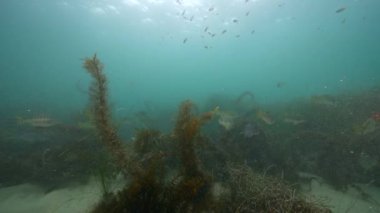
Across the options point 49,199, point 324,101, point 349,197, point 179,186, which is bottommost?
point 349,197

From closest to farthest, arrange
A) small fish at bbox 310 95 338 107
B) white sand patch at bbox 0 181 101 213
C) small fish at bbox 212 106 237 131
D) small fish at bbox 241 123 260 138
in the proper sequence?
white sand patch at bbox 0 181 101 213 → small fish at bbox 241 123 260 138 → small fish at bbox 212 106 237 131 → small fish at bbox 310 95 338 107

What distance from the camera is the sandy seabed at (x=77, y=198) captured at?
5904mm

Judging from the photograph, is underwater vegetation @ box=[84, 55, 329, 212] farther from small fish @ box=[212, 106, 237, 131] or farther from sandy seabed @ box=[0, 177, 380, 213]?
small fish @ box=[212, 106, 237, 131]

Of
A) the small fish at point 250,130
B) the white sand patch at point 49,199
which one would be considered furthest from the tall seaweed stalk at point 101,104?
the small fish at point 250,130

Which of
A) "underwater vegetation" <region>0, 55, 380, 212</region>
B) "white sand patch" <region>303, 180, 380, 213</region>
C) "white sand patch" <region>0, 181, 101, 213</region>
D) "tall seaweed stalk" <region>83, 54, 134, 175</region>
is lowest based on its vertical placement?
"white sand patch" <region>303, 180, 380, 213</region>

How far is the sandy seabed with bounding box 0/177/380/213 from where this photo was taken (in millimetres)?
5904

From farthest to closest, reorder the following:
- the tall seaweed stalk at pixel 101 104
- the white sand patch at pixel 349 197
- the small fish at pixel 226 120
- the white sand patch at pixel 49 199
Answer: the small fish at pixel 226 120, the white sand patch at pixel 349 197, the white sand patch at pixel 49 199, the tall seaweed stalk at pixel 101 104

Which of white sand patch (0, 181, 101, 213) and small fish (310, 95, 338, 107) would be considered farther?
small fish (310, 95, 338, 107)

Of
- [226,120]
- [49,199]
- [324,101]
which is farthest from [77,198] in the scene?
[324,101]

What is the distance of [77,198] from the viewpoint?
246 inches

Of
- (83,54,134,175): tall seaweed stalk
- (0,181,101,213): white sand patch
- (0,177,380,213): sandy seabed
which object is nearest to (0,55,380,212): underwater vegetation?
(83,54,134,175): tall seaweed stalk

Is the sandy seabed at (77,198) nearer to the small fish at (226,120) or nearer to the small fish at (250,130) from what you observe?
the small fish at (250,130)

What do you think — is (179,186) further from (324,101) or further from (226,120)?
(324,101)

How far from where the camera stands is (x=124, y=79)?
6063 inches
